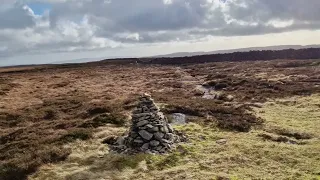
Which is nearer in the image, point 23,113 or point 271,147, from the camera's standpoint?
point 271,147

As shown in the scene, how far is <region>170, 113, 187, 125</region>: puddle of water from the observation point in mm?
29453

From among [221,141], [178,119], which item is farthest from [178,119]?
[221,141]

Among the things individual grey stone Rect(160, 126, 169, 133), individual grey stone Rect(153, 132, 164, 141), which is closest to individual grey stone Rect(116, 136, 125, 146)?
individual grey stone Rect(153, 132, 164, 141)

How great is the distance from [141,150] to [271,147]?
26.0ft

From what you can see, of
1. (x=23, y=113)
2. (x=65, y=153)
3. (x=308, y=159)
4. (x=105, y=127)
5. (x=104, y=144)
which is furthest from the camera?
(x=23, y=113)

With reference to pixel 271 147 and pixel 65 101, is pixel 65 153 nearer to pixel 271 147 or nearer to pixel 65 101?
pixel 271 147

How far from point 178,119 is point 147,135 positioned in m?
8.15

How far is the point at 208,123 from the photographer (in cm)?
2903

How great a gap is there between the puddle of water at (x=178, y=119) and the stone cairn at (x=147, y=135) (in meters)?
5.67

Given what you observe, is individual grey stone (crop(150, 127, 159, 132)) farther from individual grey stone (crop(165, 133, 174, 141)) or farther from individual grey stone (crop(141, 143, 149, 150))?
individual grey stone (crop(141, 143, 149, 150))

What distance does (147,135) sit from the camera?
22781 mm

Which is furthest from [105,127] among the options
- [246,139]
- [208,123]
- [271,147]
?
[271,147]

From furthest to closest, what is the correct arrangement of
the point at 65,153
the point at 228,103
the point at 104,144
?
the point at 228,103 → the point at 104,144 → the point at 65,153

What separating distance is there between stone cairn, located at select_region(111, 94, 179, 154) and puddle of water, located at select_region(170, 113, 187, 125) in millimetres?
5672
